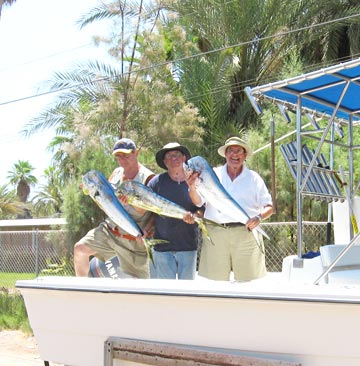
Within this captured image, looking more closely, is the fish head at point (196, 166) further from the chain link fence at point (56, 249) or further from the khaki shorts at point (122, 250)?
the chain link fence at point (56, 249)

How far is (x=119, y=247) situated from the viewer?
5.30 m

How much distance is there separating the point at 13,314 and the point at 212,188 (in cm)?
613

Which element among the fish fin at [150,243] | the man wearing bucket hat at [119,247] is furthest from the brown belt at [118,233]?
the fish fin at [150,243]

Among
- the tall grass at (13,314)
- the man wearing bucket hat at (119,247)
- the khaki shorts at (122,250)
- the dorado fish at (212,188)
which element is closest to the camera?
the dorado fish at (212,188)

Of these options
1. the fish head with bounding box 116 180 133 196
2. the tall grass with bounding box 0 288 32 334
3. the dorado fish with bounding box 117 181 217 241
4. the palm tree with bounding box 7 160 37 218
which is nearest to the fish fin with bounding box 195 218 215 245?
the dorado fish with bounding box 117 181 217 241

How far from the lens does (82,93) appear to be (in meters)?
16.4

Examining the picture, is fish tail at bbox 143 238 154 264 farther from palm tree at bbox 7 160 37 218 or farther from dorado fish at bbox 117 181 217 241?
palm tree at bbox 7 160 37 218

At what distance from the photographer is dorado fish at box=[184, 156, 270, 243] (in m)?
4.43

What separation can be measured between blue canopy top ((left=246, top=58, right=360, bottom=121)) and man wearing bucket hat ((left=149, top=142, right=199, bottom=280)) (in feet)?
2.68

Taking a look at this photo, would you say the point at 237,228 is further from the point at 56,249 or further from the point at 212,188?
the point at 56,249

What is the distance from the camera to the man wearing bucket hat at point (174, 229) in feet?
16.6

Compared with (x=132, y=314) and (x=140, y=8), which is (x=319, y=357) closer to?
→ (x=132, y=314)

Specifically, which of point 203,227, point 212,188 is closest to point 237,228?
point 203,227

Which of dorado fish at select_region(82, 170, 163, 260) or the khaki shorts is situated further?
the khaki shorts
